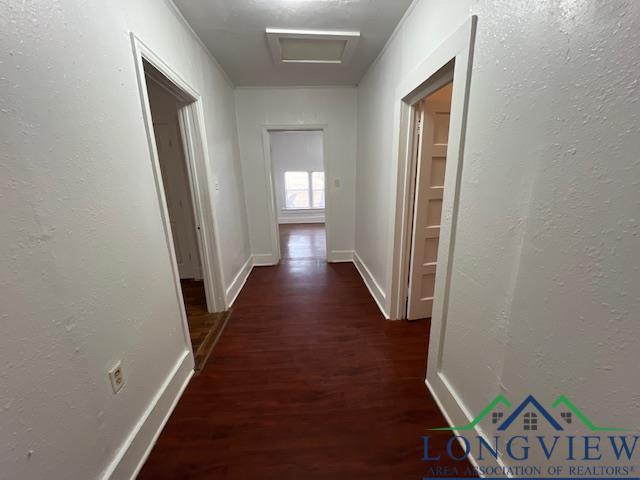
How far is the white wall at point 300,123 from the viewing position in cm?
304

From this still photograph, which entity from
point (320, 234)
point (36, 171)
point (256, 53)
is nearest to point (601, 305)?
point (36, 171)

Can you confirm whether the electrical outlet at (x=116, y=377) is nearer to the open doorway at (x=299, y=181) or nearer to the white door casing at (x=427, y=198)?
the white door casing at (x=427, y=198)

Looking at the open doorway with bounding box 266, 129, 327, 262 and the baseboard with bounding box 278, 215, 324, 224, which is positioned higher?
the open doorway with bounding box 266, 129, 327, 262

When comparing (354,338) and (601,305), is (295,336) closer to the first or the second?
(354,338)

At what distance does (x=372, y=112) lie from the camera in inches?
98.3

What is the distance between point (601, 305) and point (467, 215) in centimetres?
56

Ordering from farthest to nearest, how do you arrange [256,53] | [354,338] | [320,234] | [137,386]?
[320,234]
[256,53]
[354,338]
[137,386]

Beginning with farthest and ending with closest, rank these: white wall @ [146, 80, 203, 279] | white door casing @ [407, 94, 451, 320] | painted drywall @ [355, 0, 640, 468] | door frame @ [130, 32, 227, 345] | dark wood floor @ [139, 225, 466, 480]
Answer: white wall @ [146, 80, 203, 279] < white door casing @ [407, 94, 451, 320] < door frame @ [130, 32, 227, 345] < dark wood floor @ [139, 225, 466, 480] < painted drywall @ [355, 0, 640, 468]

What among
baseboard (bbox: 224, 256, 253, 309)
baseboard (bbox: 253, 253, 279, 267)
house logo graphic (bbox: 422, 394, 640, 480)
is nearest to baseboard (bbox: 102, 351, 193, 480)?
baseboard (bbox: 224, 256, 253, 309)

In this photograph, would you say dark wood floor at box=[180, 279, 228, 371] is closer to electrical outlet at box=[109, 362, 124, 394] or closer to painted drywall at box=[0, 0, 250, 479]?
painted drywall at box=[0, 0, 250, 479]

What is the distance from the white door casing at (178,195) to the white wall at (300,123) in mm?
740

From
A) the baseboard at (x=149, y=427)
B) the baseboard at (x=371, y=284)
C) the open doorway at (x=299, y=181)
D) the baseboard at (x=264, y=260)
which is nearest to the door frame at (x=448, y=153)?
the baseboard at (x=371, y=284)

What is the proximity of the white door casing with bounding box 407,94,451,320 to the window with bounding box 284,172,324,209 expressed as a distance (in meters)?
4.82

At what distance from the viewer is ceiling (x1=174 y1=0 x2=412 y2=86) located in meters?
1.54
